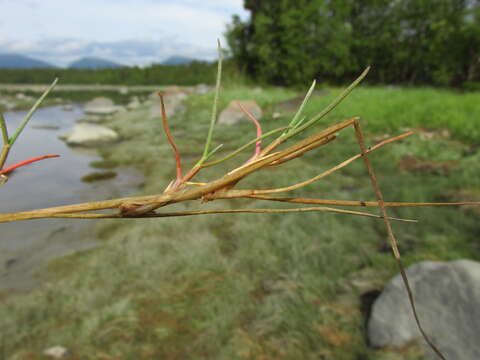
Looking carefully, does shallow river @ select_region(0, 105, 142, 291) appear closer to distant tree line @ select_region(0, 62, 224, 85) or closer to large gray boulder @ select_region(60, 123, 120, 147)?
large gray boulder @ select_region(60, 123, 120, 147)

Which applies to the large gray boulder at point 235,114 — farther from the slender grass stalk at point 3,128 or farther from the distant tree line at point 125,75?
the distant tree line at point 125,75

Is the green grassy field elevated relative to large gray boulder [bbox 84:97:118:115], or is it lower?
lower

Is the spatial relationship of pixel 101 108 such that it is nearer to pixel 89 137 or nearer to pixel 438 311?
pixel 89 137

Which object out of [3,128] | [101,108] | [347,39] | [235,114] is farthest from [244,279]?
[101,108]

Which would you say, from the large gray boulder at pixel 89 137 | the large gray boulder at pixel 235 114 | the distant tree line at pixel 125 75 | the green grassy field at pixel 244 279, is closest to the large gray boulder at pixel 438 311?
the green grassy field at pixel 244 279

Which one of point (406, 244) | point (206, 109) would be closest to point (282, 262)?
point (406, 244)

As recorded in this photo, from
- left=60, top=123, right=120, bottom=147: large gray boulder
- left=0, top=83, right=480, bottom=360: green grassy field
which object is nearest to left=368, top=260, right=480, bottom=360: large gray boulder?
left=0, top=83, right=480, bottom=360: green grassy field
